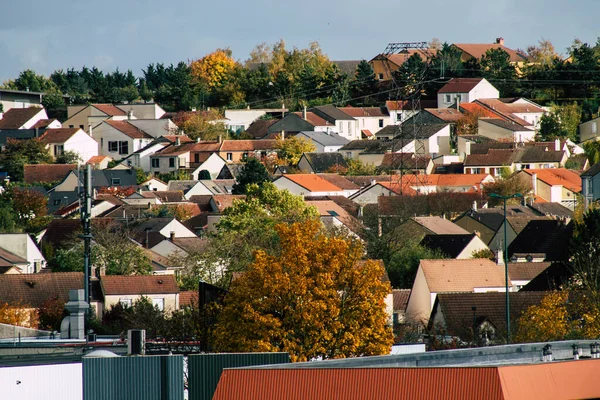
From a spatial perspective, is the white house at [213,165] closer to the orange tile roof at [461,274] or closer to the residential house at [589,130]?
the residential house at [589,130]

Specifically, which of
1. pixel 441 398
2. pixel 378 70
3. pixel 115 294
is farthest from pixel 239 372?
pixel 378 70

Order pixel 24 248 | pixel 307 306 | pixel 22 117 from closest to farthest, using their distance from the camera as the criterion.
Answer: pixel 307 306 → pixel 24 248 → pixel 22 117

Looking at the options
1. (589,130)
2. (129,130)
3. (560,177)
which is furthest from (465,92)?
(129,130)

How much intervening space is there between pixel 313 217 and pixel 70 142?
44.8m

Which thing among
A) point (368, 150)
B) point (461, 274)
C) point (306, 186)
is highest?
point (368, 150)

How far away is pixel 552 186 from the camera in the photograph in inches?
3844

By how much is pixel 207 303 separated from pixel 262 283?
148 cm

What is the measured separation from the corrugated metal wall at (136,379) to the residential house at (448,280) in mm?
32002

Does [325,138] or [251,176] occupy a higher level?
[325,138]

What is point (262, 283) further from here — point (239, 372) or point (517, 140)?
point (517, 140)

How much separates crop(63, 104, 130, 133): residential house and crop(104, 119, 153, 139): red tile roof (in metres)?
2.88

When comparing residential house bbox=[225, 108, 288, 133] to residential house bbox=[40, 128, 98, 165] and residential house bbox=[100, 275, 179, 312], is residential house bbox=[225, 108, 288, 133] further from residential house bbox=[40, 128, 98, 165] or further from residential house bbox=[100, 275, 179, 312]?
residential house bbox=[100, 275, 179, 312]

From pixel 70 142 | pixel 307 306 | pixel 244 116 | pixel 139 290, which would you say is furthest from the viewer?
pixel 244 116

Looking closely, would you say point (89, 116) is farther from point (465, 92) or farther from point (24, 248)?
point (24, 248)
